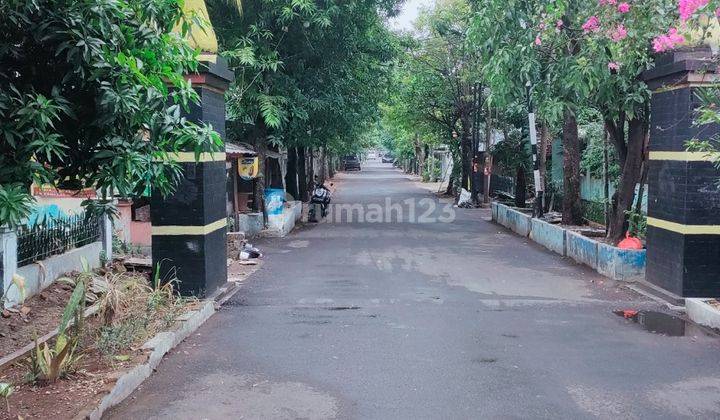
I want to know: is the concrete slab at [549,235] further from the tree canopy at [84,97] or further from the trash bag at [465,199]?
the tree canopy at [84,97]

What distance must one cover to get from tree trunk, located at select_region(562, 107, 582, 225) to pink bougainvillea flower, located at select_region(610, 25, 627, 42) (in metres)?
7.35

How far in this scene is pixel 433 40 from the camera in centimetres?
2828

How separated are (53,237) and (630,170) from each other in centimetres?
1016

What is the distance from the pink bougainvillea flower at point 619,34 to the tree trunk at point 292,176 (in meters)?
17.9

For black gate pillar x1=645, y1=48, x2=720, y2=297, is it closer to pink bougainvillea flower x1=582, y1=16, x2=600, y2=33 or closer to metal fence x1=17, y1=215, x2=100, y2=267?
pink bougainvillea flower x1=582, y1=16, x2=600, y2=33

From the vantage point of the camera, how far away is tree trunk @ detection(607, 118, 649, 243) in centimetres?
1261

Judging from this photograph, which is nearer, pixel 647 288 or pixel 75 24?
pixel 75 24

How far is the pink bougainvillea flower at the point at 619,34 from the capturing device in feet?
29.3

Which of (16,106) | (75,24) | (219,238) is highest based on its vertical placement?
(75,24)

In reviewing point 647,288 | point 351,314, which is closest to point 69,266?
point 351,314

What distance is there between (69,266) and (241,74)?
28.1 feet

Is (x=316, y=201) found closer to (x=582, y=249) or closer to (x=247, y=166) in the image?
(x=247, y=166)

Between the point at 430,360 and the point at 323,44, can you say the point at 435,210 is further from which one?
the point at 430,360

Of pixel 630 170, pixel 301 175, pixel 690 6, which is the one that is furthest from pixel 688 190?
pixel 301 175
